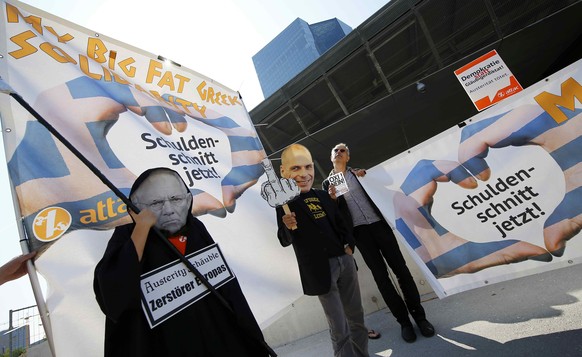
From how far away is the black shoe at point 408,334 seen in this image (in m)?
2.14

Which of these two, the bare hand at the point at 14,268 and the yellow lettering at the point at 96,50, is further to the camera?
the yellow lettering at the point at 96,50

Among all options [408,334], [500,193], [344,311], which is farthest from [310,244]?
[500,193]

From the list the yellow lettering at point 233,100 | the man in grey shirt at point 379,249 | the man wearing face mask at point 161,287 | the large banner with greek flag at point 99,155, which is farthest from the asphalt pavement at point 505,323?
the yellow lettering at point 233,100

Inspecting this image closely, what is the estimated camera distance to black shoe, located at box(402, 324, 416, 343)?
2143 mm

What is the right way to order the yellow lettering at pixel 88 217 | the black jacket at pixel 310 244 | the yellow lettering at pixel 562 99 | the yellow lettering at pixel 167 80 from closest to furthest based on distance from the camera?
the yellow lettering at pixel 88 217
the black jacket at pixel 310 244
the yellow lettering at pixel 562 99
the yellow lettering at pixel 167 80

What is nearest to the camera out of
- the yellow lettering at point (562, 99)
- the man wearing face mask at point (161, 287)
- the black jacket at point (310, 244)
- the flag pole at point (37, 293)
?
the man wearing face mask at point (161, 287)

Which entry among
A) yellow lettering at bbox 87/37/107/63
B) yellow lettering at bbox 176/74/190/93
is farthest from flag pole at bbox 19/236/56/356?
yellow lettering at bbox 176/74/190/93

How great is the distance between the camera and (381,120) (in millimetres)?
7500

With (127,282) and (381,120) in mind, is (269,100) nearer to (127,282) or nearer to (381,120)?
(381,120)

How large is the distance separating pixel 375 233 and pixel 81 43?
2.64 meters

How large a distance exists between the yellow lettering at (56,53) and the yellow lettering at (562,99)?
3.26 metres

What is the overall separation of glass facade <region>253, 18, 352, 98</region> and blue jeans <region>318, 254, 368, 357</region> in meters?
60.1

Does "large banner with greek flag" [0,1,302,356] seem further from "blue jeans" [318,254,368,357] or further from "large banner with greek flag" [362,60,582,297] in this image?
"large banner with greek flag" [362,60,582,297]

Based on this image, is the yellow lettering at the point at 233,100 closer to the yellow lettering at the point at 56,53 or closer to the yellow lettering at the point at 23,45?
the yellow lettering at the point at 56,53
